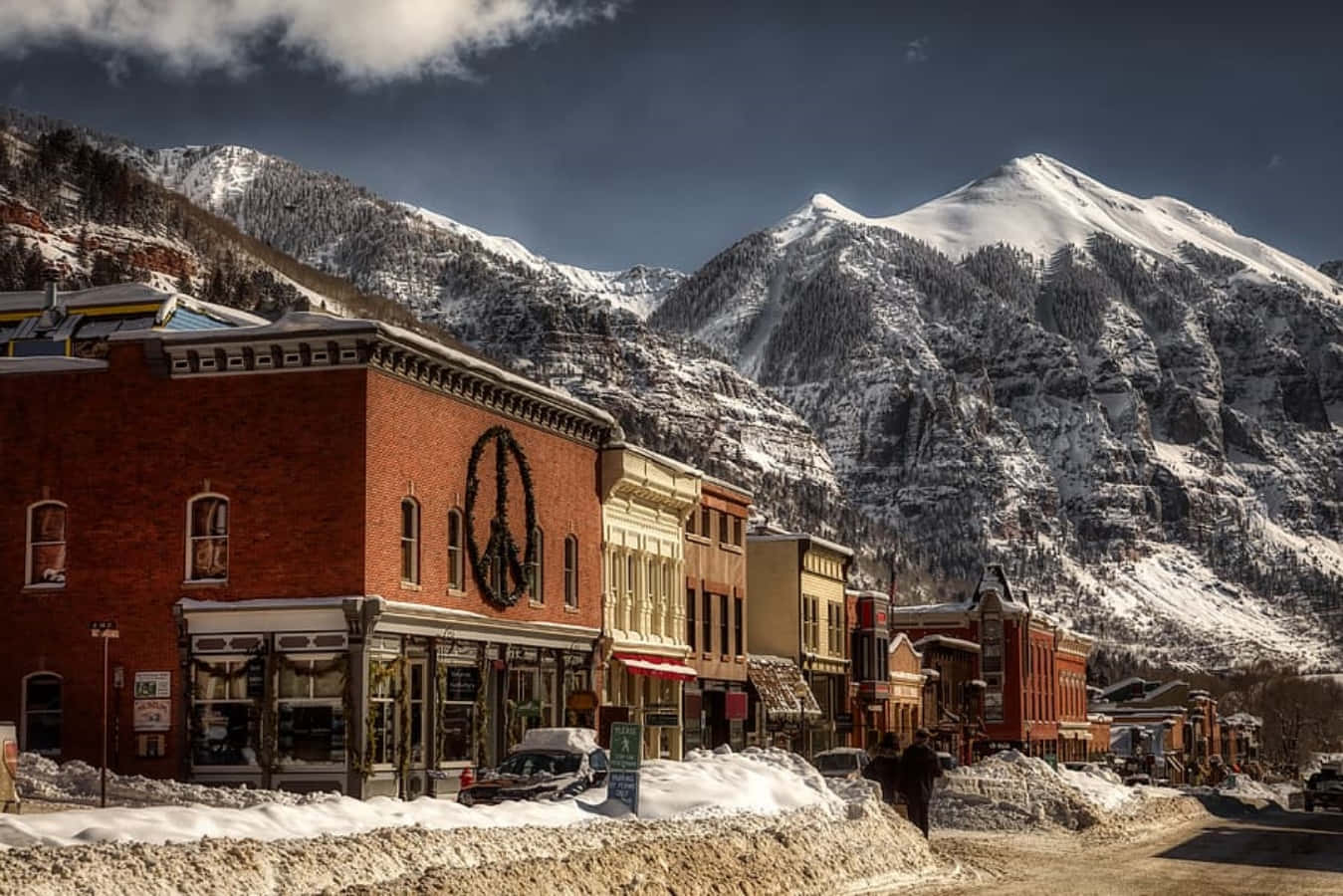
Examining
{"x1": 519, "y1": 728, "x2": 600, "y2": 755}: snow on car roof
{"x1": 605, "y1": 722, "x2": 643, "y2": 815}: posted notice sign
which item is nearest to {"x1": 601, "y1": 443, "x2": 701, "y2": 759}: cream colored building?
{"x1": 519, "y1": 728, "x2": 600, "y2": 755}: snow on car roof

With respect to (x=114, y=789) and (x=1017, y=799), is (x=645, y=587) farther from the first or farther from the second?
(x=114, y=789)

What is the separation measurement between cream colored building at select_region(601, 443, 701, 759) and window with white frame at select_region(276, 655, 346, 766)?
14.7 m

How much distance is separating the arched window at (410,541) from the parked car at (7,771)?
16053mm

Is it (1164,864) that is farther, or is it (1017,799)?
(1017,799)

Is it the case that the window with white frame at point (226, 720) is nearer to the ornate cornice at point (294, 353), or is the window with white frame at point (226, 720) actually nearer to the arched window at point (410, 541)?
the arched window at point (410, 541)

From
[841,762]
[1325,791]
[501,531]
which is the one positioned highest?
[501,531]

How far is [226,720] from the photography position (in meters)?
42.3

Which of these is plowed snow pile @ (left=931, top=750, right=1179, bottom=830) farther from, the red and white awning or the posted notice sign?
the posted notice sign

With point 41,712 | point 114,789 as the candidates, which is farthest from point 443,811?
point 41,712

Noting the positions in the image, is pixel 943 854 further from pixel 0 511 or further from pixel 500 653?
pixel 0 511

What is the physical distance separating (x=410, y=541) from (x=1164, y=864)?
17.8 meters

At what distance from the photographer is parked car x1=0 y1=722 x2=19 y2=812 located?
2845 cm

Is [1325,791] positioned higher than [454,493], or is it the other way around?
[454,493]

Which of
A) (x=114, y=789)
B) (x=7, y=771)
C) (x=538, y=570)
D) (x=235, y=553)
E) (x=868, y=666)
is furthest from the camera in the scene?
(x=868, y=666)
